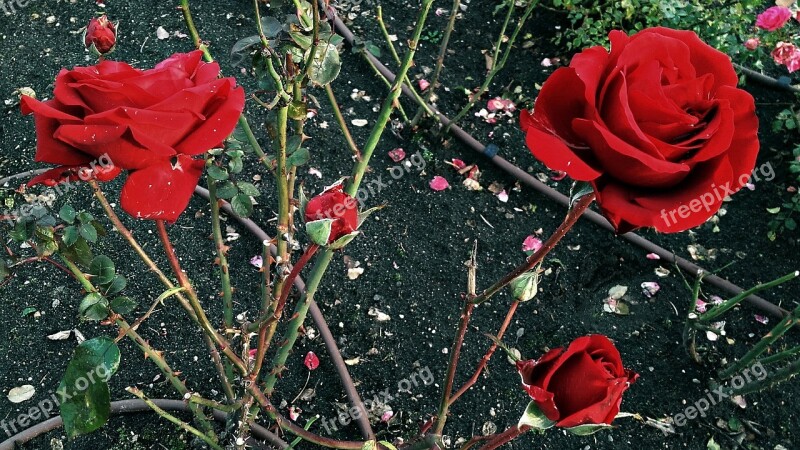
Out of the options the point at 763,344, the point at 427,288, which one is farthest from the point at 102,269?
the point at 763,344

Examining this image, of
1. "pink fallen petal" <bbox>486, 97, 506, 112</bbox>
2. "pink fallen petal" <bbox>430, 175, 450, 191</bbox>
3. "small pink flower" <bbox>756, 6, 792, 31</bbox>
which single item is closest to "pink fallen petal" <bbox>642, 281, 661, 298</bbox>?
"pink fallen petal" <bbox>430, 175, 450, 191</bbox>

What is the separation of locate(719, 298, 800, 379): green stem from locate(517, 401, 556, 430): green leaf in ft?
2.84

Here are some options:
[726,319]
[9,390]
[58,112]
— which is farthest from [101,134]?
[726,319]

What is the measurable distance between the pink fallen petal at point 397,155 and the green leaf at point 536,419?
1433 mm

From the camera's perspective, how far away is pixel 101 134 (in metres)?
0.58

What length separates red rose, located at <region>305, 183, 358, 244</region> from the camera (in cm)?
69

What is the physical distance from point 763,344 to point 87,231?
1.40 m

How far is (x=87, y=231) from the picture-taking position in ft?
2.92

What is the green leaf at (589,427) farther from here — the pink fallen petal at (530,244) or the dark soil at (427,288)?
the pink fallen petal at (530,244)

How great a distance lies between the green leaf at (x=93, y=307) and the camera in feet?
2.85

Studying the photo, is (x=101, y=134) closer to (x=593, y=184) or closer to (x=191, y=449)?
(x=593, y=184)

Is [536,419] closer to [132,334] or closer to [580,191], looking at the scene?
[580,191]

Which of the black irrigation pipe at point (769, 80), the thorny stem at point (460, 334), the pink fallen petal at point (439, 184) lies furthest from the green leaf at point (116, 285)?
the black irrigation pipe at point (769, 80)

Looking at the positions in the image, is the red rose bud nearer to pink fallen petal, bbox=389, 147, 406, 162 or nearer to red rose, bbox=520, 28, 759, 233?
red rose, bbox=520, 28, 759, 233
